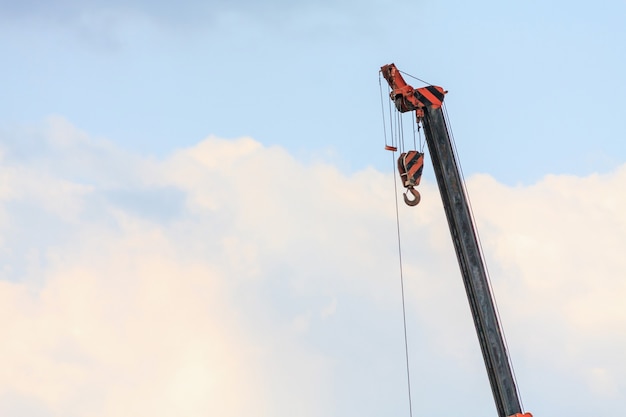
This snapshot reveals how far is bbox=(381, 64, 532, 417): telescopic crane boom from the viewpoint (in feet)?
113

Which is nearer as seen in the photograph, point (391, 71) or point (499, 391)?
point (499, 391)

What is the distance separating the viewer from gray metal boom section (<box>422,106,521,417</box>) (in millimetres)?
34438

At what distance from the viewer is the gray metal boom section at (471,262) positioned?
113 ft

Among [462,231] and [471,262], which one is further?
[462,231]

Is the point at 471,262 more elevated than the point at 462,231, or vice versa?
the point at 462,231

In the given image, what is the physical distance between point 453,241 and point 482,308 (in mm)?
1970

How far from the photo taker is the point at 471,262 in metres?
35.3

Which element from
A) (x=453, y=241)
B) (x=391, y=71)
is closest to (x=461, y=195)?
(x=453, y=241)

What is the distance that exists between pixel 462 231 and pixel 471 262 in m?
0.89

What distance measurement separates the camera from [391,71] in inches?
1464

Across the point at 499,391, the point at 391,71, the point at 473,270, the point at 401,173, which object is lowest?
the point at 499,391

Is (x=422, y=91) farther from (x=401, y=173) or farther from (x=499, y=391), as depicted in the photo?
(x=499, y=391)

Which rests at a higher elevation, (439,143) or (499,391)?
(439,143)

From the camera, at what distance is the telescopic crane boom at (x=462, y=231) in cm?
3447
